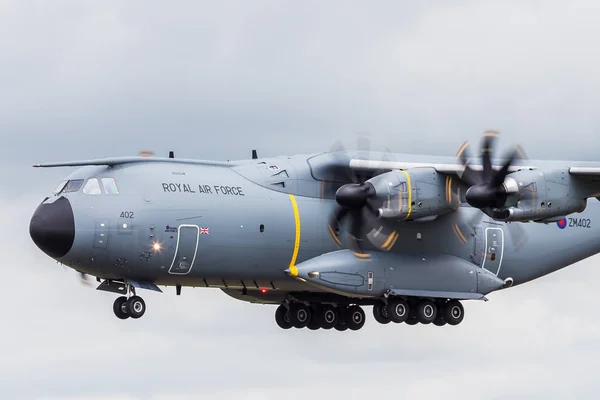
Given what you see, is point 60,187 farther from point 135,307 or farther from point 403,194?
point 403,194

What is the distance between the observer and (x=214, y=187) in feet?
110

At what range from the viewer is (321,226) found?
3481cm

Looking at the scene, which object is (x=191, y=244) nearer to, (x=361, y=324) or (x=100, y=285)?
(x=100, y=285)

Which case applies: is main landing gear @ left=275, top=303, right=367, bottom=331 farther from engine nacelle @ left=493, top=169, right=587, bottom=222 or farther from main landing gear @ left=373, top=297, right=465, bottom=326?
engine nacelle @ left=493, top=169, right=587, bottom=222

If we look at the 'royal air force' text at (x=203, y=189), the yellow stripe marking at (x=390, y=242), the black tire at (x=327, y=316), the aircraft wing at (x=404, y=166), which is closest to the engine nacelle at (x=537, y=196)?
the aircraft wing at (x=404, y=166)

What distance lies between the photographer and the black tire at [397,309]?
116 feet

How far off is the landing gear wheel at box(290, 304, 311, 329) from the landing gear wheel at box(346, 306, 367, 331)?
1.12m

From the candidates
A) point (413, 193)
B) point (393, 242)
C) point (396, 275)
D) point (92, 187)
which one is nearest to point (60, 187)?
point (92, 187)

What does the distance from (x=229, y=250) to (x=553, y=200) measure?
25.7ft

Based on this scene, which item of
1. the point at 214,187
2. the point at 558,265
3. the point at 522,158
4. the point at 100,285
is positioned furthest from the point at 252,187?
the point at 558,265

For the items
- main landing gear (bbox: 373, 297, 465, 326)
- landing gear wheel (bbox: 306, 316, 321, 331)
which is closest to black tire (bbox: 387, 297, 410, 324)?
main landing gear (bbox: 373, 297, 465, 326)

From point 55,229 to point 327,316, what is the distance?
9294 millimetres

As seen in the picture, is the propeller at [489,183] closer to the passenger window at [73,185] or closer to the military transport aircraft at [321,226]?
the military transport aircraft at [321,226]

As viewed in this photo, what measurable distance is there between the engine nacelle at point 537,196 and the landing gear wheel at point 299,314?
7.46 m
